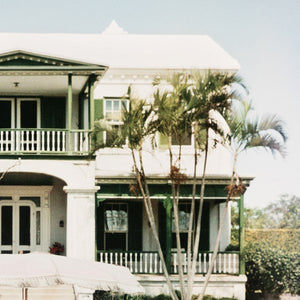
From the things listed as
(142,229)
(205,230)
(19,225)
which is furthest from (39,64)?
(205,230)

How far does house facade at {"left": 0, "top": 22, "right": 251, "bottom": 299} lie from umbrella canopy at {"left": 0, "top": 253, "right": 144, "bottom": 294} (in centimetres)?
836

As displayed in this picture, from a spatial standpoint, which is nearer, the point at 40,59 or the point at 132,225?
the point at 40,59

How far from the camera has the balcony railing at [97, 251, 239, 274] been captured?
23.6 metres

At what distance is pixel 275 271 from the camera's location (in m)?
24.0

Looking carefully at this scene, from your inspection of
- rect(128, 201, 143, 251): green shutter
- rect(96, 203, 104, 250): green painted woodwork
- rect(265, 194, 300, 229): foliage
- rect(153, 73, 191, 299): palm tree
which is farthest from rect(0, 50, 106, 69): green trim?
rect(265, 194, 300, 229): foliage

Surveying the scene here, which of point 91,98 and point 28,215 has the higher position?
point 91,98

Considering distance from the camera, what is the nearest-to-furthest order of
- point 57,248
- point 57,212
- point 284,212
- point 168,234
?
point 168,234, point 57,248, point 57,212, point 284,212

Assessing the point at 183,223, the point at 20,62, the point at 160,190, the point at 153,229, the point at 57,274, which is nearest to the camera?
the point at 57,274

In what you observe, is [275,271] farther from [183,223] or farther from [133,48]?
[133,48]

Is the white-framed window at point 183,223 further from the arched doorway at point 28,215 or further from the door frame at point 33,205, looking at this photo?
the door frame at point 33,205

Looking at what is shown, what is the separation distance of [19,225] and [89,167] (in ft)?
11.7

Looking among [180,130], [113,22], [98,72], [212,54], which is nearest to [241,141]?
[180,130]

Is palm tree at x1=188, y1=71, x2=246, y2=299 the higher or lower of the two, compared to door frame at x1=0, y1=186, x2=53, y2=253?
higher

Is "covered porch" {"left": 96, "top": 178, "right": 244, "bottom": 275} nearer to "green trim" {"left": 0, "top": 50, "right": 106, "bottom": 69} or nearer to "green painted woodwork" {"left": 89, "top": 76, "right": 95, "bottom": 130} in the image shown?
"green painted woodwork" {"left": 89, "top": 76, "right": 95, "bottom": 130}
